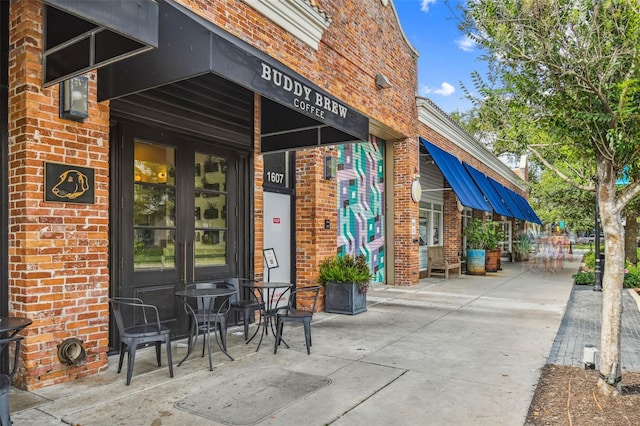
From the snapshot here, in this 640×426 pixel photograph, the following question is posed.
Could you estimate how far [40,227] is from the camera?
13.1 feet

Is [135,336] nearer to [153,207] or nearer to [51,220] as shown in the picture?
[51,220]

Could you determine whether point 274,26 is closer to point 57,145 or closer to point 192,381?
point 57,145

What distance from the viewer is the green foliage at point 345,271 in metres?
7.71

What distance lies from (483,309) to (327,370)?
478 centimetres

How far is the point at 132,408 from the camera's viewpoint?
12.0 ft

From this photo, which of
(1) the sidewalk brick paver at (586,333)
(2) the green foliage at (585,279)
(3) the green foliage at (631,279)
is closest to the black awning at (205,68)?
(1) the sidewalk brick paver at (586,333)

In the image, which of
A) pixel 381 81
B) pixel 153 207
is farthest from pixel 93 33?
pixel 381 81

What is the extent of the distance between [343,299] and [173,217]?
3.33m

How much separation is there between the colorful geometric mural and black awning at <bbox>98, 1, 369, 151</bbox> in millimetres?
4085

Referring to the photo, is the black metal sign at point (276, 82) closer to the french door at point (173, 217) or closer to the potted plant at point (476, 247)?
the french door at point (173, 217)

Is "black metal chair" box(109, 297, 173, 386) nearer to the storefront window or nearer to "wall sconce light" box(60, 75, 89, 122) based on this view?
"wall sconce light" box(60, 75, 89, 122)

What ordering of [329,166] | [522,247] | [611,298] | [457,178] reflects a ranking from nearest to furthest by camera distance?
[611,298] → [329,166] → [457,178] → [522,247]

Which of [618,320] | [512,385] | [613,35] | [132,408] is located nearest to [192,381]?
[132,408]

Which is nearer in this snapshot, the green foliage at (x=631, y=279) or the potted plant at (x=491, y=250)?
the green foliage at (x=631, y=279)
